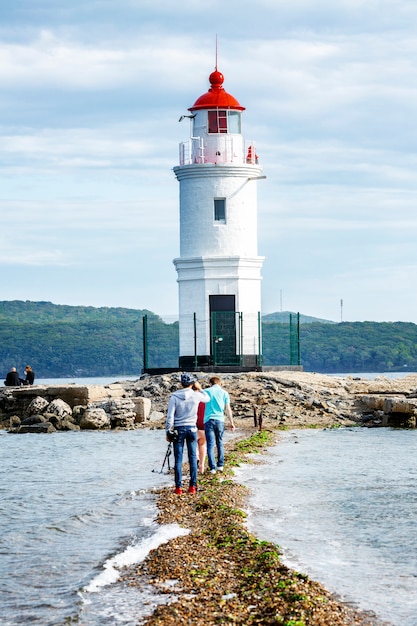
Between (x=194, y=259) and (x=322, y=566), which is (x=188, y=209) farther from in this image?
(x=322, y=566)

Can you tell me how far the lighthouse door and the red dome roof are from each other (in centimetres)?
633

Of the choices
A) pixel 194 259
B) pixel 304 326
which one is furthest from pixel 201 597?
pixel 304 326

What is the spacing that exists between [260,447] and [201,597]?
41.2 feet

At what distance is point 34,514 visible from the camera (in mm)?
14094

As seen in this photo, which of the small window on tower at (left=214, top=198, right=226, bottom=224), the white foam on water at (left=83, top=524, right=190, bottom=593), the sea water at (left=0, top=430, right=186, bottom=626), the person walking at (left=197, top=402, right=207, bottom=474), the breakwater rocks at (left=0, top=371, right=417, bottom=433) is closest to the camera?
the sea water at (left=0, top=430, right=186, bottom=626)

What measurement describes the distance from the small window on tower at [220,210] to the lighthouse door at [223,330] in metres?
2.63

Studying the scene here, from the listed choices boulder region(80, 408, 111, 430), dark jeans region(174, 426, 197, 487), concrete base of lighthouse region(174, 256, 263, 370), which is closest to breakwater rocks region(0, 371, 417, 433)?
boulder region(80, 408, 111, 430)

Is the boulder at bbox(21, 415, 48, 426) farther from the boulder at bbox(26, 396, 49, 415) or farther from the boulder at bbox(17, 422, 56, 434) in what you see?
the boulder at bbox(26, 396, 49, 415)

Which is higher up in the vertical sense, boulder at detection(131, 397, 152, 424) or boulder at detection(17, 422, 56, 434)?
boulder at detection(131, 397, 152, 424)

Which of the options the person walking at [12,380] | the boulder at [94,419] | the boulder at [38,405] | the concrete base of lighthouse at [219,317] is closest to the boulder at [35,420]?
the boulder at [38,405]

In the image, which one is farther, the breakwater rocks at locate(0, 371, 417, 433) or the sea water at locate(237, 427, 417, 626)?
the breakwater rocks at locate(0, 371, 417, 433)

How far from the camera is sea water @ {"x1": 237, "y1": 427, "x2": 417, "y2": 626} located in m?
9.71

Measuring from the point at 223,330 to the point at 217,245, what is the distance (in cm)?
281

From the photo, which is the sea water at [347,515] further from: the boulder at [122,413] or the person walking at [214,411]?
the boulder at [122,413]
